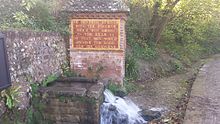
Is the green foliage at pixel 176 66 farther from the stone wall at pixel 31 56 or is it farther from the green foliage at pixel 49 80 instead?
the green foliage at pixel 49 80

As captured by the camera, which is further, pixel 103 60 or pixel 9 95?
pixel 103 60

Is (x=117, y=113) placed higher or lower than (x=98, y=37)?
lower

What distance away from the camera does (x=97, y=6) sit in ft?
32.0

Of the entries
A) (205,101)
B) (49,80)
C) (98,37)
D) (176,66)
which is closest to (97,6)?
(98,37)

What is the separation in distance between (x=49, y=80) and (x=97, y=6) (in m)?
2.70

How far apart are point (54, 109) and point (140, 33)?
9.96 metres

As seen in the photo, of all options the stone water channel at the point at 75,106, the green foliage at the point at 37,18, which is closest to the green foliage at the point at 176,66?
the green foliage at the point at 37,18

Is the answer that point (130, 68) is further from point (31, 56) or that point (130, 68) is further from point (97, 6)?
point (31, 56)

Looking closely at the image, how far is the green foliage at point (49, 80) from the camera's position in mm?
8267

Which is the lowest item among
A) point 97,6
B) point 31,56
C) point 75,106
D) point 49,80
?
point 75,106

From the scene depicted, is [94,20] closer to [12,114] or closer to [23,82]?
[23,82]

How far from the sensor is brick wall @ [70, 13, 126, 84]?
9.91 m

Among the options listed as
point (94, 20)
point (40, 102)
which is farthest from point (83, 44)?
point (40, 102)

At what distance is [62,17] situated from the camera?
36.4 feet
